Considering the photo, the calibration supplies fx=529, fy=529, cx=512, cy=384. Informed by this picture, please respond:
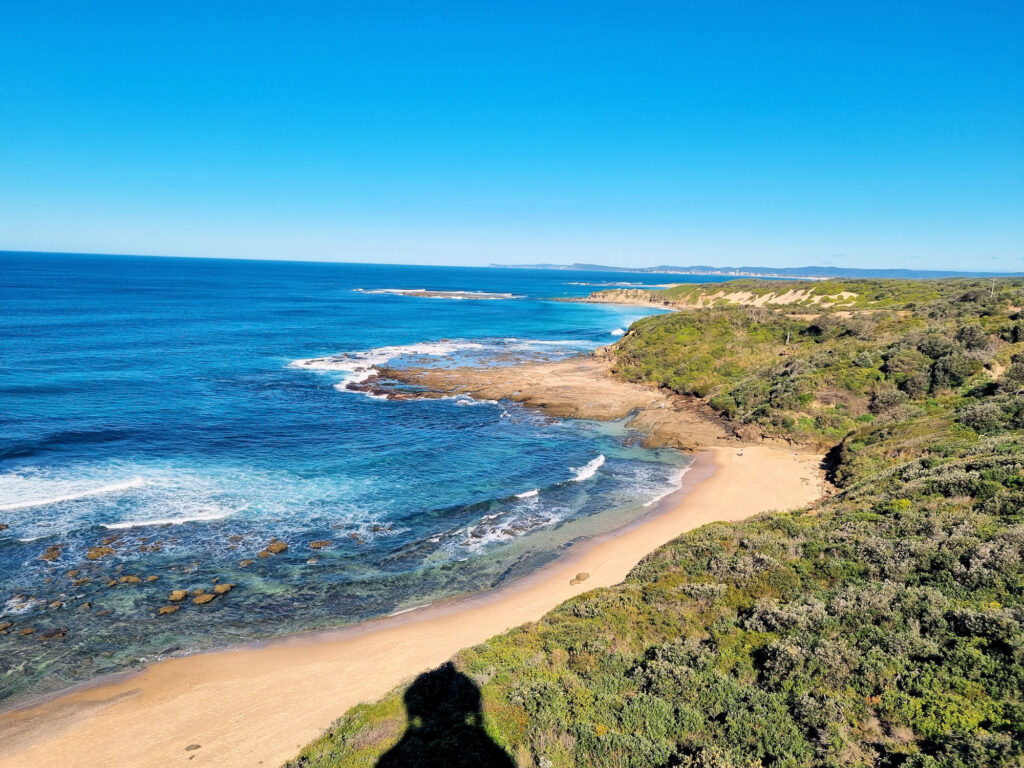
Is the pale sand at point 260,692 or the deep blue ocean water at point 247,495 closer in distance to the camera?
the pale sand at point 260,692

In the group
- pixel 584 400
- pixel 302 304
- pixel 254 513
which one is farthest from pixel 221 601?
pixel 302 304

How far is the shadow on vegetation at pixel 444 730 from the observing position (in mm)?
9945

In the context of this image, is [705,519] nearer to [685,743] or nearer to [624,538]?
[624,538]

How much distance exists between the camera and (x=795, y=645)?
11406 mm

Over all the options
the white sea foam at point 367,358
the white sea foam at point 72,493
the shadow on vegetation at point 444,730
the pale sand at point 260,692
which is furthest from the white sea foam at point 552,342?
the shadow on vegetation at point 444,730

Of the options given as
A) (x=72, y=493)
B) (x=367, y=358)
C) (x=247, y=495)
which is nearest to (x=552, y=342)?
(x=367, y=358)

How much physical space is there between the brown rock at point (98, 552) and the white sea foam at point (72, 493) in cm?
619

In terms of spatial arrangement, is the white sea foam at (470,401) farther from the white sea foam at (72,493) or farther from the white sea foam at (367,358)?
the white sea foam at (72,493)

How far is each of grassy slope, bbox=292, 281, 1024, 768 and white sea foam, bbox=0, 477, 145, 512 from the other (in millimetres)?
23711

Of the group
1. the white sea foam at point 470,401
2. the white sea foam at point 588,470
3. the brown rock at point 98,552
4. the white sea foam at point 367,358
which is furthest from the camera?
the white sea foam at point 367,358

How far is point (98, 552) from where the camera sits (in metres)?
22.4

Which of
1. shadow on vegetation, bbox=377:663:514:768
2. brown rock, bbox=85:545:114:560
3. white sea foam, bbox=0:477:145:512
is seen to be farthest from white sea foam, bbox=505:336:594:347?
shadow on vegetation, bbox=377:663:514:768

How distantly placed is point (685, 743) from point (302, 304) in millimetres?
134297

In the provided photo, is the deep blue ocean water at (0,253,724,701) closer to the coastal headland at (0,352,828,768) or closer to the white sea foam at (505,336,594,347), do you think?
the coastal headland at (0,352,828,768)
